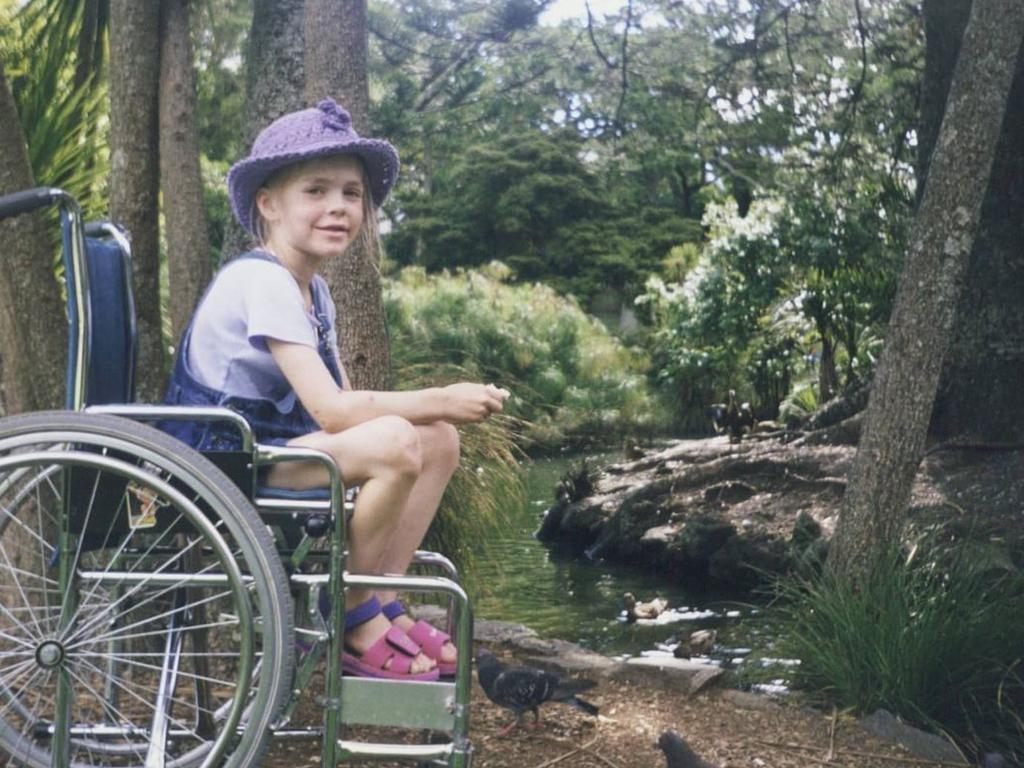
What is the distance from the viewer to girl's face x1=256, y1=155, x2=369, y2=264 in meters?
2.95

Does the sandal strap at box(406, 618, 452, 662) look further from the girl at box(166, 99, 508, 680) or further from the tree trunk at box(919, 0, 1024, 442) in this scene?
the tree trunk at box(919, 0, 1024, 442)

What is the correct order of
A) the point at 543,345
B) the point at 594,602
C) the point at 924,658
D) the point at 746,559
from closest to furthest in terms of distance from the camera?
the point at 924,658
the point at 594,602
the point at 746,559
the point at 543,345

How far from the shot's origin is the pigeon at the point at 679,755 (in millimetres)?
3684

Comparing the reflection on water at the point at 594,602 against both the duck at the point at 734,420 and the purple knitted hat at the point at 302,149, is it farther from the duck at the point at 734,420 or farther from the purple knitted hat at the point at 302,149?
the duck at the point at 734,420

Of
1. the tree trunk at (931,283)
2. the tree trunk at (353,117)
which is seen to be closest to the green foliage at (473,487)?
the tree trunk at (353,117)

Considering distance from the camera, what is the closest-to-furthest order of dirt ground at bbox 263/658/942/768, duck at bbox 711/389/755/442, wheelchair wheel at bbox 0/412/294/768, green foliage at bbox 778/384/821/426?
1. wheelchair wheel at bbox 0/412/294/768
2. dirt ground at bbox 263/658/942/768
3. duck at bbox 711/389/755/442
4. green foliage at bbox 778/384/821/426

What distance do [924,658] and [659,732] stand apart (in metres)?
1.04

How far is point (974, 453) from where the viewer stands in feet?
31.4

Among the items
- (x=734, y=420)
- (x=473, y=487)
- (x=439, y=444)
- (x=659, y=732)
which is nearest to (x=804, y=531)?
(x=473, y=487)

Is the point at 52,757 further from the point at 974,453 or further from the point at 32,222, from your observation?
the point at 974,453

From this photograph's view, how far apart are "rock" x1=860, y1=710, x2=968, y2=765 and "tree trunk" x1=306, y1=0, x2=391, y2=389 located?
1936mm

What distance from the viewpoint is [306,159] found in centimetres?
297

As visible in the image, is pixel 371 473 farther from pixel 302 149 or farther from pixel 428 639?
pixel 302 149

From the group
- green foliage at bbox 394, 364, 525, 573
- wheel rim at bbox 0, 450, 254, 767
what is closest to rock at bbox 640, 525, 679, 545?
green foliage at bbox 394, 364, 525, 573
